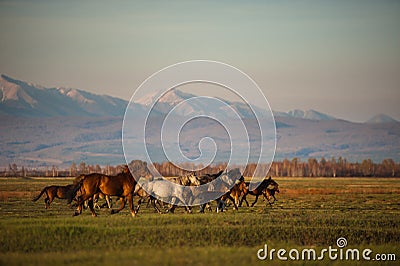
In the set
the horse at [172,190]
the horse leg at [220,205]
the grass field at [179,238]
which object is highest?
the horse at [172,190]

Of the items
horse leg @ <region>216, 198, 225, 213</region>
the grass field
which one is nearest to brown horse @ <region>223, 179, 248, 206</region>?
horse leg @ <region>216, 198, 225, 213</region>

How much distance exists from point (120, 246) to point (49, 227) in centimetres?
272

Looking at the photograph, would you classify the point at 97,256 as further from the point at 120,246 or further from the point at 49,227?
the point at 49,227

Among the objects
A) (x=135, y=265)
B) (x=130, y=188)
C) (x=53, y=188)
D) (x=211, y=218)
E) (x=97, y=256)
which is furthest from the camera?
(x=53, y=188)

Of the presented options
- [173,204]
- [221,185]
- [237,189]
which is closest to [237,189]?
[237,189]

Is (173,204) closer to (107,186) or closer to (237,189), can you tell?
(107,186)

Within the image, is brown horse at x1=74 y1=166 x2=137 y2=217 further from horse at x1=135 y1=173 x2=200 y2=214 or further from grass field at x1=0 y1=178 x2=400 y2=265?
horse at x1=135 y1=173 x2=200 y2=214

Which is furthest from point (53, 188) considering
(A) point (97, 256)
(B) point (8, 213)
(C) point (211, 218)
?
(A) point (97, 256)

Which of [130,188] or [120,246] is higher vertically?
[130,188]

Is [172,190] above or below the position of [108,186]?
below

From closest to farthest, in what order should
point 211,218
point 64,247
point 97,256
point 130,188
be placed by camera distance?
point 97,256, point 64,247, point 211,218, point 130,188

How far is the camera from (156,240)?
22.7 meters

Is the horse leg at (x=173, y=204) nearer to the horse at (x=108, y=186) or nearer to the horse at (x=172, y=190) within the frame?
the horse at (x=172, y=190)

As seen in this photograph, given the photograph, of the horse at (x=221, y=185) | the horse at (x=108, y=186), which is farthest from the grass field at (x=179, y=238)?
the horse at (x=221, y=185)
